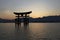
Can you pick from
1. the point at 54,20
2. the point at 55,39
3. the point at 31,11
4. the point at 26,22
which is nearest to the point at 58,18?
the point at 54,20

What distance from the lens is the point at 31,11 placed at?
76.2 m

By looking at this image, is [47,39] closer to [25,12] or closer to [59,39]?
[59,39]

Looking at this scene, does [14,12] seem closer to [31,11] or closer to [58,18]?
[31,11]

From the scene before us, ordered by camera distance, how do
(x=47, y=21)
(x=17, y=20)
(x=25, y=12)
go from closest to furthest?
(x=25, y=12)
(x=17, y=20)
(x=47, y=21)

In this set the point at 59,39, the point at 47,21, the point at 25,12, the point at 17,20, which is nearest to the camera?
the point at 59,39

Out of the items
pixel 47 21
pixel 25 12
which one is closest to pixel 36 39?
pixel 25 12

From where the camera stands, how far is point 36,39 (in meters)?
21.0

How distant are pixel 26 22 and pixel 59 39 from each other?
70.2 meters

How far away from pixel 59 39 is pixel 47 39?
4.08 ft

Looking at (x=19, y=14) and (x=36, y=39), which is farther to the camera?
(x=19, y=14)

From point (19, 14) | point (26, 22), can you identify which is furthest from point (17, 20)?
point (19, 14)

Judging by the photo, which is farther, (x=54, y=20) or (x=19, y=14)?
(x=54, y=20)

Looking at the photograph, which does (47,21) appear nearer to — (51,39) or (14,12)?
(14,12)

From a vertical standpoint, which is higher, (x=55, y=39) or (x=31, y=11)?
(x=31, y=11)
